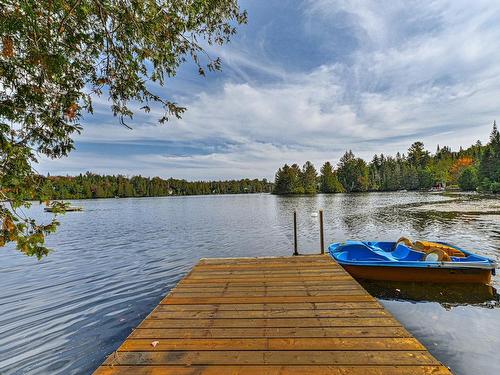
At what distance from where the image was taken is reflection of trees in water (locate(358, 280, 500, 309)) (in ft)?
26.9

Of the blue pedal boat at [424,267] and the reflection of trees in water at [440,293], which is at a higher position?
the blue pedal boat at [424,267]

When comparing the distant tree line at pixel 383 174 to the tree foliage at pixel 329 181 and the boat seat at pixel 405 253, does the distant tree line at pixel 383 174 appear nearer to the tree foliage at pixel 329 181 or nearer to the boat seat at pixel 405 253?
the tree foliage at pixel 329 181

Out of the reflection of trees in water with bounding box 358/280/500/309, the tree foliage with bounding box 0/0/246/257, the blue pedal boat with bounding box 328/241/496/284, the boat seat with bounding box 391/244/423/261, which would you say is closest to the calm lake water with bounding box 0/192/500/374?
the reflection of trees in water with bounding box 358/280/500/309

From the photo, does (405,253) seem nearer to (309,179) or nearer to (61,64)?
(61,64)

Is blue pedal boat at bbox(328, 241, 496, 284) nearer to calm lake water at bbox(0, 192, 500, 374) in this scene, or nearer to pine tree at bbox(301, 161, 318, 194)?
calm lake water at bbox(0, 192, 500, 374)

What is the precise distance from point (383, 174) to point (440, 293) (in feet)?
430

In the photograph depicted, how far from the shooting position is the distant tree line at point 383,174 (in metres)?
110

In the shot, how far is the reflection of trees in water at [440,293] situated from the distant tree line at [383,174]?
372 feet

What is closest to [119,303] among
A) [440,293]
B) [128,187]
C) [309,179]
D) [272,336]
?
[272,336]

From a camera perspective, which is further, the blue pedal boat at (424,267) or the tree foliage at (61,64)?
the blue pedal boat at (424,267)

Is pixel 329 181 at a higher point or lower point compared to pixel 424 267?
higher

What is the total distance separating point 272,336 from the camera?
151 inches

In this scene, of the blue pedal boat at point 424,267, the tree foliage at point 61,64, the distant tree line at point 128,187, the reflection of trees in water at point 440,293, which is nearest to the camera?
the tree foliage at point 61,64

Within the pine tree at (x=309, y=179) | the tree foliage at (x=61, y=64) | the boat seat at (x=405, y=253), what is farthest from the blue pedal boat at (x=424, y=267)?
the pine tree at (x=309, y=179)
